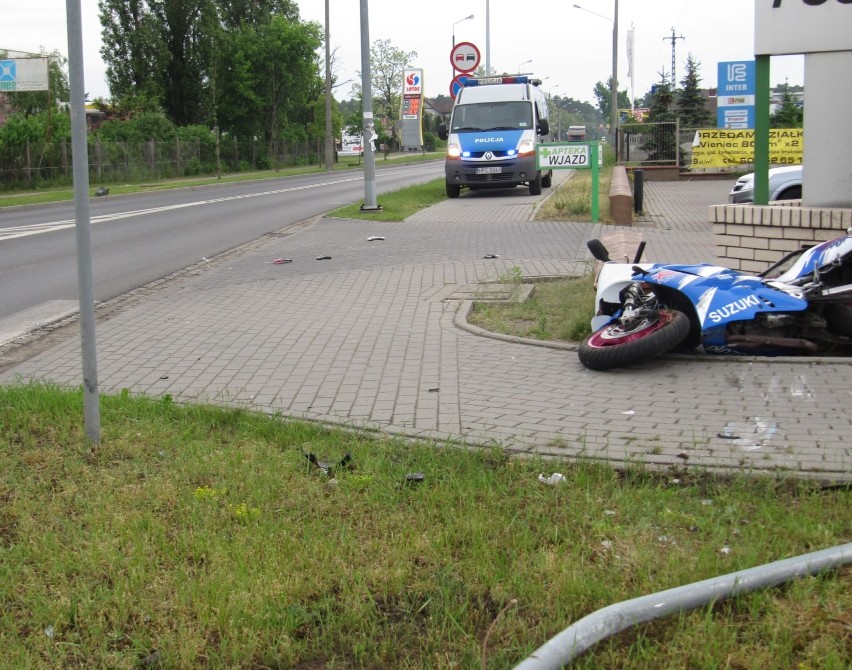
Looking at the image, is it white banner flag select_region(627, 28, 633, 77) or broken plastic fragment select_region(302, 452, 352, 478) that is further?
white banner flag select_region(627, 28, 633, 77)

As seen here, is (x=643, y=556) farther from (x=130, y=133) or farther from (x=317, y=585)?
(x=130, y=133)

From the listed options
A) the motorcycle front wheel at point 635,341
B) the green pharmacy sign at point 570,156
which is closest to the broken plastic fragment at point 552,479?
the motorcycle front wheel at point 635,341

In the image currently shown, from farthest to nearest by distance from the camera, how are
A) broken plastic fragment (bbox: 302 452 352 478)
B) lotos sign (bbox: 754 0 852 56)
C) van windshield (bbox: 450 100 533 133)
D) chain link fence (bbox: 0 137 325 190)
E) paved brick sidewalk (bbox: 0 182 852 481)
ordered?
1. chain link fence (bbox: 0 137 325 190)
2. van windshield (bbox: 450 100 533 133)
3. lotos sign (bbox: 754 0 852 56)
4. paved brick sidewalk (bbox: 0 182 852 481)
5. broken plastic fragment (bbox: 302 452 352 478)

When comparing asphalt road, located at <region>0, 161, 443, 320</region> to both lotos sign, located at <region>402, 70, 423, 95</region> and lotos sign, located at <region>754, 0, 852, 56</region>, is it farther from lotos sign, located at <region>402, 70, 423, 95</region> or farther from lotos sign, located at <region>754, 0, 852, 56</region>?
lotos sign, located at <region>402, 70, 423, 95</region>

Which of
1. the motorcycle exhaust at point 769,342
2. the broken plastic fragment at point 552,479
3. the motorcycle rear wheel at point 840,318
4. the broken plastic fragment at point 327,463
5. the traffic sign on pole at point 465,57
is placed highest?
the traffic sign on pole at point 465,57

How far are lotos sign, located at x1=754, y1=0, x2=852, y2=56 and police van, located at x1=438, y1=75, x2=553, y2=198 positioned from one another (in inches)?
598

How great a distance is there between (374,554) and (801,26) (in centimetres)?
642

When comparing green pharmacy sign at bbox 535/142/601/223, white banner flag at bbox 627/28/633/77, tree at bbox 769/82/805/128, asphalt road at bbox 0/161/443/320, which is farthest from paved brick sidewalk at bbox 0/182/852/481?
white banner flag at bbox 627/28/633/77

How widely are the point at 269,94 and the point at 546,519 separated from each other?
188 ft

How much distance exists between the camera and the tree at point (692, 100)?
4062 centimetres

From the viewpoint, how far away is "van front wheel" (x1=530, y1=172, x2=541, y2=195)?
2426cm

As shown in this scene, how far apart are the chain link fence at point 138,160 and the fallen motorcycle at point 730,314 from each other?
3337 centimetres

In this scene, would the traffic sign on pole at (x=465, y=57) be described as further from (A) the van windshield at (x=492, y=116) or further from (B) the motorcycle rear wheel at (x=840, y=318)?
(B) the motorcycle rear wheel at (x=840, y=318)

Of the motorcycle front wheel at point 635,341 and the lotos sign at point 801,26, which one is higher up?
the lotos sign at point 801,26
